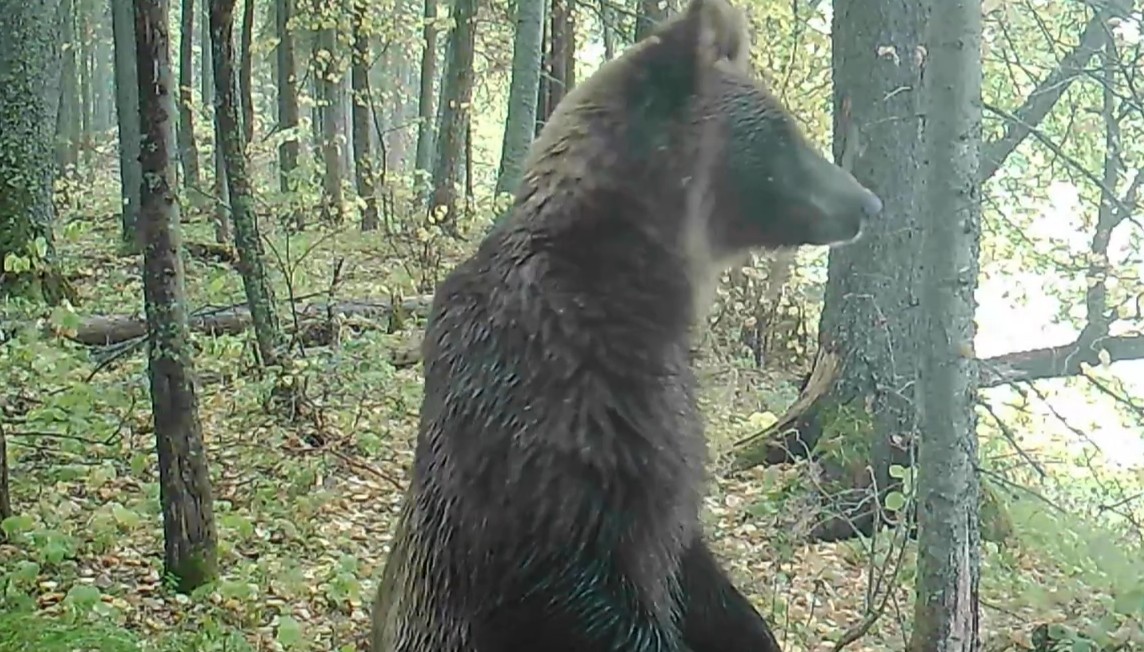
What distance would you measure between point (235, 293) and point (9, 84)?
3196mm

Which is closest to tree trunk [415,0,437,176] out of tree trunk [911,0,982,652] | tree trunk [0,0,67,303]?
tree trunk [0,0,67,303]

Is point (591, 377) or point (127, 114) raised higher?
point (127, 114)

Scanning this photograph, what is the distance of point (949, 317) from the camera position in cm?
362

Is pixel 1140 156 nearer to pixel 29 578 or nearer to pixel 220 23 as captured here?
pixel 220 23

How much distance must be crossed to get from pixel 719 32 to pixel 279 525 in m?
4.14

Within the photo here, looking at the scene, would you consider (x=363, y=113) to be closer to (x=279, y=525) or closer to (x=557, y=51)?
(x=557, y=51)

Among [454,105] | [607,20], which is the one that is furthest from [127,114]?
[607,20]

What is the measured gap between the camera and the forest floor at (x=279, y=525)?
5.23 m

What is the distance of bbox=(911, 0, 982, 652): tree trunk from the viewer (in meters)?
3.57

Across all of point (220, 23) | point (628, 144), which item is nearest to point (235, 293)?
point (220, 23)

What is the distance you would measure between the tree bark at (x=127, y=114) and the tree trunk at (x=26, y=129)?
A: 539cm

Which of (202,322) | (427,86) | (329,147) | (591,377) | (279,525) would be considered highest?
(427,86)

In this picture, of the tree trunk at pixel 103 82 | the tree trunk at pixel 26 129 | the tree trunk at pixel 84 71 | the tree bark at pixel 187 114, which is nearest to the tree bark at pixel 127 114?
the tree bark at pixel 187 114

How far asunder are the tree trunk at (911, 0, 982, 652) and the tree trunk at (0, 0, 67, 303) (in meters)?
8.12
